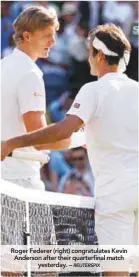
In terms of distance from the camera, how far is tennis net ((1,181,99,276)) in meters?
5.11

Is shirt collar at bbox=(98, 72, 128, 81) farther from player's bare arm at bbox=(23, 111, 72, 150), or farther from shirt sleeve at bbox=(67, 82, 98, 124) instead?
player's bare arm at bbox=(23, 111, 72, 150)

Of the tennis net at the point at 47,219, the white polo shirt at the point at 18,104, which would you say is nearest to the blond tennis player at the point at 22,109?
the white polo shirt at the point at 18,104

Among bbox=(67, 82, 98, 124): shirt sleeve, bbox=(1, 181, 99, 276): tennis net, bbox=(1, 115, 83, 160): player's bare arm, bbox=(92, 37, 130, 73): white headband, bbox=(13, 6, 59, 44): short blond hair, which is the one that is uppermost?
bbox=(13, 6, 59, 44): short blond hair

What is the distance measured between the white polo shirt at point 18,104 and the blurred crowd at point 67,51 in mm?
5655

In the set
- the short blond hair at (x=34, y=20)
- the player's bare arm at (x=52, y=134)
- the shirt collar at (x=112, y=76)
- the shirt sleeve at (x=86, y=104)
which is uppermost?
the short blond hair at (x=34, y=20)

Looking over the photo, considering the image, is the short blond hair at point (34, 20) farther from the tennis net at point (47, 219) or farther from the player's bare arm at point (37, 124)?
the tennis net at point (47, 219)

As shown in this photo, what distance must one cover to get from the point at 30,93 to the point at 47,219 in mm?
751

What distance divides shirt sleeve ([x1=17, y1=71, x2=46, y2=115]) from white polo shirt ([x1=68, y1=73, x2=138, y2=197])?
0.51 m

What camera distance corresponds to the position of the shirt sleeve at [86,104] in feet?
16.5

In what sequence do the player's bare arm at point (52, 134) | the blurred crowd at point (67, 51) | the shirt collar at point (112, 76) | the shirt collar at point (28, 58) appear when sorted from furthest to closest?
the blurred crowd at point (67, 51), the shirt collar at point (28, 58), the shirt collar at point (112, 76), the player's bare arm at point (52, 134)

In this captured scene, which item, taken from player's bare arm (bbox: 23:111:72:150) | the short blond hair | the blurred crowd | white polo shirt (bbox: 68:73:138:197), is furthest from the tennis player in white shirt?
the blurred crowd

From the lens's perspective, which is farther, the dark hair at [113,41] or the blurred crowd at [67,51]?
the blurred crowd at [67,51]

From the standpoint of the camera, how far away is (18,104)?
18.7 feet

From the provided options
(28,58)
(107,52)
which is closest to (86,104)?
(107,52)
